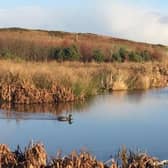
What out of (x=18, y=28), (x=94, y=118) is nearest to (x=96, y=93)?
(x=94, y=118)

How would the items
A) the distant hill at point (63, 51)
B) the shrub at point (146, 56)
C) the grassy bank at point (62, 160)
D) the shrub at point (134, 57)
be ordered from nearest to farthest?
the grassy bank at point (62, 160) → the distant hill at point (63, 51) → the shrub at point (134, 57) → the shrub at point (146, 56)

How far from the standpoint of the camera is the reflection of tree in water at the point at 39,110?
13.9 m

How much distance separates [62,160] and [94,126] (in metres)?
4.83

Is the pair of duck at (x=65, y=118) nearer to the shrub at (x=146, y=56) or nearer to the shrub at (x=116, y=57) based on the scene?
the shrub at (x=116, y=57)

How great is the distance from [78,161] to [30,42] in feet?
83.9

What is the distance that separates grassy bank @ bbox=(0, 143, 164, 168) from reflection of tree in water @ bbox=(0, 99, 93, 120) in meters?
5.71

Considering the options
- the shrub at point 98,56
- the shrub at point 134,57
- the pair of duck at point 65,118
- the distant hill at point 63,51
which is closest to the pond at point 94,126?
the pair of duck at point 65,118

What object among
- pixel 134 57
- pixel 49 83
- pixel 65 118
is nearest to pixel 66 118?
pixel 65 118

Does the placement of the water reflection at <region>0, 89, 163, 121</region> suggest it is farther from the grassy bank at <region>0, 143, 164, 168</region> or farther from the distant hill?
the distant hill

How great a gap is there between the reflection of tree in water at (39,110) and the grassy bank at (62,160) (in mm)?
5706

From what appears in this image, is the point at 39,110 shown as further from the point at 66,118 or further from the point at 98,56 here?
the point at 98,56

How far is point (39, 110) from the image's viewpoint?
48.5ft

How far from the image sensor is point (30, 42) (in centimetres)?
3269

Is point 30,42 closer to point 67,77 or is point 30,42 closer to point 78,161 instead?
point 67,77
